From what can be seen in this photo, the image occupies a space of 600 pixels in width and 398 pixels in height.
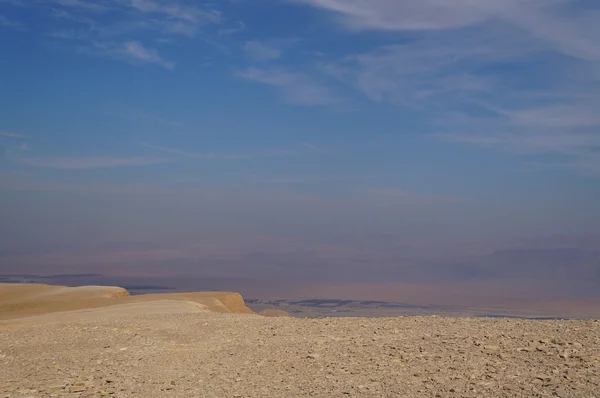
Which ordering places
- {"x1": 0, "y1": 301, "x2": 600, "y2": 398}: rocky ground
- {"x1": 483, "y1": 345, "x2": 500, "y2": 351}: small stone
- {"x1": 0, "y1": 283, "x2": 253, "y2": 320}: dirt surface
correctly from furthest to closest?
{"x1": 0, "y1": 283, "x2": 253, "y2": 320}: dirt surface → {"x1": 483, "y1": 345, "x2": 500, "y2": 351}: small stone → {"x1": 0, "y1": 301, "x2": 600, "y2": 398}: rocky ground

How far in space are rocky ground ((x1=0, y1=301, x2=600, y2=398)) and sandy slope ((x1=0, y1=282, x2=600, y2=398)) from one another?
0.02 m

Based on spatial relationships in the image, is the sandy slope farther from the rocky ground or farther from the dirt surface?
the dirt surface

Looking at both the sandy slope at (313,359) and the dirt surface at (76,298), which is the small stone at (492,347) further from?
the dirt surface at (76,298)

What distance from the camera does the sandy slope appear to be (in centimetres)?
865

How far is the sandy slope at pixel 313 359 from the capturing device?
8648mm

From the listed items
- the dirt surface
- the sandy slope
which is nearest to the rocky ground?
the sandy slope

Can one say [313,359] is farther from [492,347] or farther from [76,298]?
[76,298]

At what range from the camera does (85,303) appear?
27031mm

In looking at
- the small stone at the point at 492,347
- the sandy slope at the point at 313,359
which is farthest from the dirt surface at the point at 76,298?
the small stone at the point at 492,347

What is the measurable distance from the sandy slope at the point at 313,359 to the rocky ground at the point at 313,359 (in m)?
0.02

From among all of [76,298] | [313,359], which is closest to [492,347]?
[313,359]

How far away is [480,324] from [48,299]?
861 inches

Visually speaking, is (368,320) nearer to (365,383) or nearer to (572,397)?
(365,383)

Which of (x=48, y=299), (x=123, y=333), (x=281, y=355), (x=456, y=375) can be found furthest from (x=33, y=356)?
(x=48, y=299)
